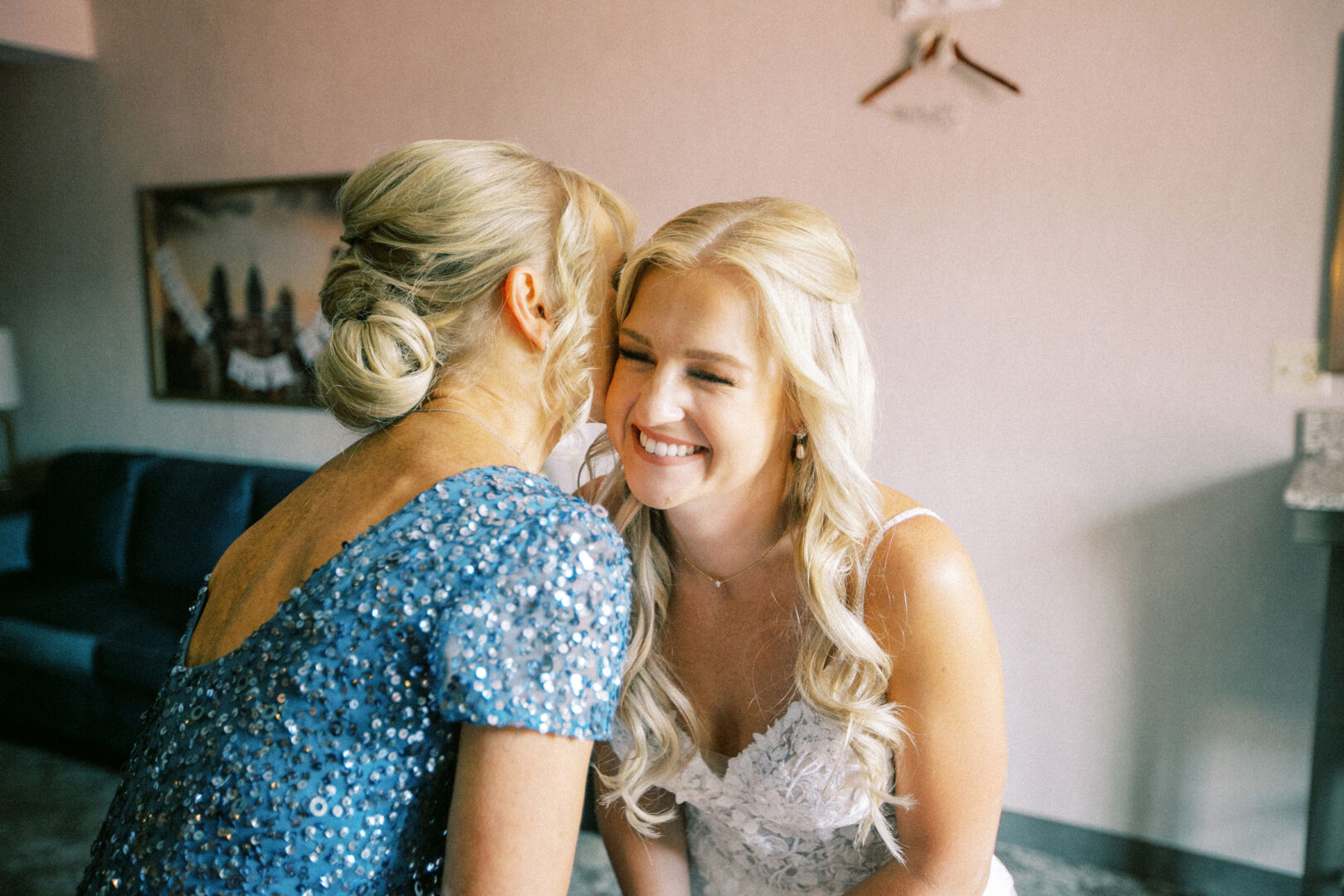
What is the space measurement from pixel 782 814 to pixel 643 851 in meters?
0.28

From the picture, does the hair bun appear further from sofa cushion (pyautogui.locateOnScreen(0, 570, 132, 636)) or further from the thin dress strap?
sofa cushion (pyautogui.locateOnScreen(0, 570, 132, 636))

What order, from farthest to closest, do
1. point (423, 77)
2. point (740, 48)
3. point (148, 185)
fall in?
1. point (148, 185)
2. point (423, 77)
3. point (740, 48)

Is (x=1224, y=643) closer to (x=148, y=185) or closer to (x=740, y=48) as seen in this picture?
(x=740, y=48)

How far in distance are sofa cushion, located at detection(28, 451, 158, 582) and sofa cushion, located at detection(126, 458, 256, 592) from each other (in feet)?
0.27

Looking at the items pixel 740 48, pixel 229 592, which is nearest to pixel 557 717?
pixel 229 592

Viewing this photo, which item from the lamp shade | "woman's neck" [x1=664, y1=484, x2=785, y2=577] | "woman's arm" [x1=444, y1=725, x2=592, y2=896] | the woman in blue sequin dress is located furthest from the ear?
the lamp shade

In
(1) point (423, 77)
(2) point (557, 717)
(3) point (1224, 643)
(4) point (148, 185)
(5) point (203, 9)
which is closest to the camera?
(2) point (557, 717)

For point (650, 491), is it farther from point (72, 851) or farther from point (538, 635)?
point (72, 851)

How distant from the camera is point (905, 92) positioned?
98.3 inches

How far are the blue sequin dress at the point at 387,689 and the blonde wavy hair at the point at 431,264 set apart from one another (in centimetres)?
20

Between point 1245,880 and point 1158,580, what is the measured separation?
0.86 metres

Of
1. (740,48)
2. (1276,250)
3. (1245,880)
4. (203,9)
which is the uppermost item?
(203,9)

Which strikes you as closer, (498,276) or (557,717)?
(557,717)

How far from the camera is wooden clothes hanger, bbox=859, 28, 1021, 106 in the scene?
7.76 feet
